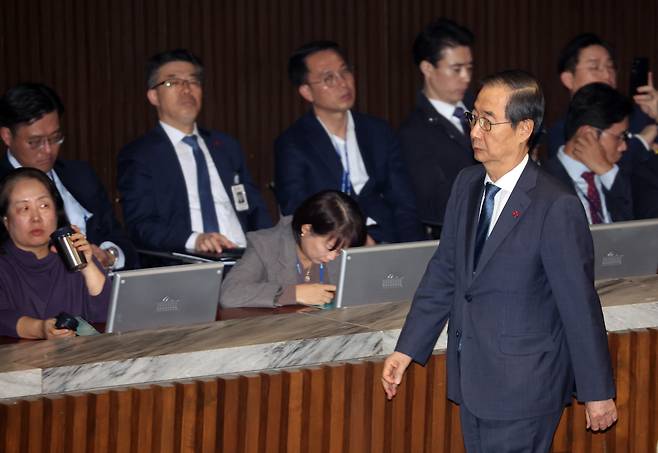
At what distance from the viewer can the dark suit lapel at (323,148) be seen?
16.1ft

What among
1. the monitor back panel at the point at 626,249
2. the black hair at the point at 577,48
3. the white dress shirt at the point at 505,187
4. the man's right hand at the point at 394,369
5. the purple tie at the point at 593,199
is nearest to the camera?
the white dress shirt at the point at 505,187

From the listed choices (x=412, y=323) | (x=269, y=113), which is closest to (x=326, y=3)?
(x=269, y=113)

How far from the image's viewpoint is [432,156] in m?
5.11

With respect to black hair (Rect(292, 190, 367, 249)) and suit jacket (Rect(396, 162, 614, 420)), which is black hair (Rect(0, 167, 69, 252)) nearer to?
black hair (Rect(292, 190, 367, 249))

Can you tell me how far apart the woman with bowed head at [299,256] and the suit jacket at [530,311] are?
3.03 ft

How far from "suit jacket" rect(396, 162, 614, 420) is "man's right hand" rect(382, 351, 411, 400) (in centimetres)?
14

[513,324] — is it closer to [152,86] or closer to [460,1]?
[152,86]

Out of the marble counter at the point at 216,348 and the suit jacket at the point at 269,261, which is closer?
the marble counter at the point at 216,348

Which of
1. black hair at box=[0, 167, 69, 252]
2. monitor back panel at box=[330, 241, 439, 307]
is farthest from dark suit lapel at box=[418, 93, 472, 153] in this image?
black hair at box=[0, 167, 69, 252]

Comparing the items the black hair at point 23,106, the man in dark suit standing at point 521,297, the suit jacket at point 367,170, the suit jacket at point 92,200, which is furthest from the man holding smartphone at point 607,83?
the man in dark suit standing at point 521,297

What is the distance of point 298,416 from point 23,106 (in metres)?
1.87

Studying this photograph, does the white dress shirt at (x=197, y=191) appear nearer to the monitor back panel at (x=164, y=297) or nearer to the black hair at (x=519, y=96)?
the monitor back panel at (x=164, y=297)

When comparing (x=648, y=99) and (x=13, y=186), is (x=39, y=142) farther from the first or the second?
(x=648, y=99)

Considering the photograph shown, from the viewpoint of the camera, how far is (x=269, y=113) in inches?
238
